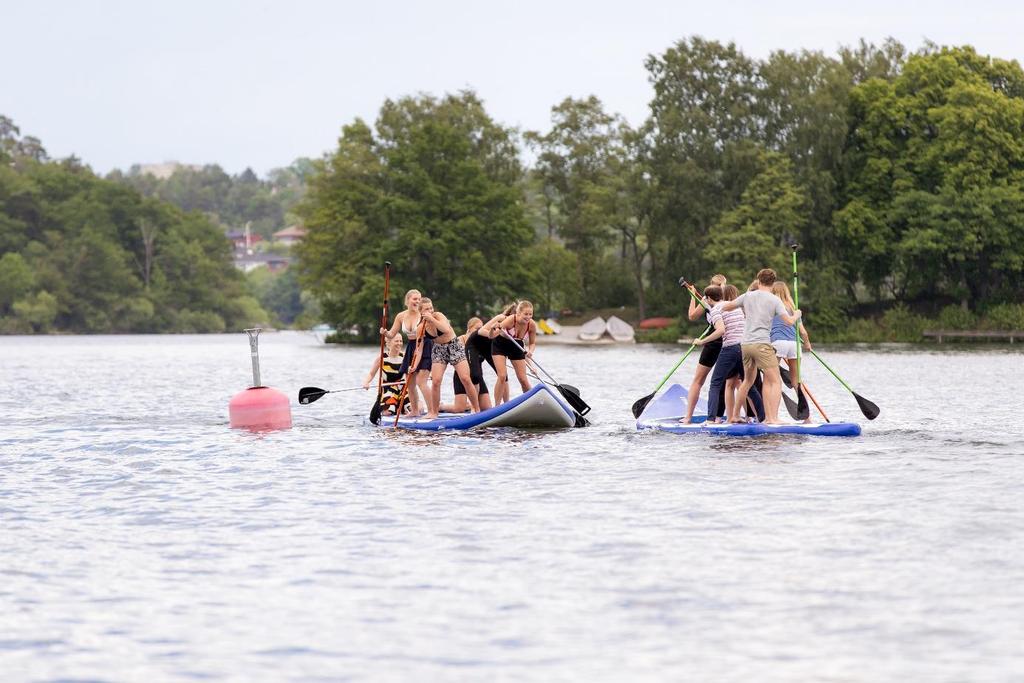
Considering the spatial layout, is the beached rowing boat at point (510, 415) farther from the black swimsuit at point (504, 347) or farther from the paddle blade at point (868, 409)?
the paddle blade at point (868, 409)

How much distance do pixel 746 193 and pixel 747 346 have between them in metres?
57.6

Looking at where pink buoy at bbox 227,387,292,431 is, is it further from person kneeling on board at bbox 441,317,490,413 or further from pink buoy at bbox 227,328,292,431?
person kneeling on board at bbox 441,317,490,413

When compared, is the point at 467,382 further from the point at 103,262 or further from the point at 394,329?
the point at 103,262

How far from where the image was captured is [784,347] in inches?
763

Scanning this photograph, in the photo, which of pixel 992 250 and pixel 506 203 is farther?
pixel 506 203

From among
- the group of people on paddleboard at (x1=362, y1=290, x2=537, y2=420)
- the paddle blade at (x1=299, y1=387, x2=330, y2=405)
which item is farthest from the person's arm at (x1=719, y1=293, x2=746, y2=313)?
the paddle blade at (x1=299, y1=387, x2=330, y2=405)

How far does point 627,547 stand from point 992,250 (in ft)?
226

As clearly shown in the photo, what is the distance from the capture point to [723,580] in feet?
33.2

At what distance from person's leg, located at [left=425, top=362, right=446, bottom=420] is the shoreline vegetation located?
5346cm

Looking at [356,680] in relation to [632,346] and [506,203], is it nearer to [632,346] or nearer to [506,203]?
[632,346]

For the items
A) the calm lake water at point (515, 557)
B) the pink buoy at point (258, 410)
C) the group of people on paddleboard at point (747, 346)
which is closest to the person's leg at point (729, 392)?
the group of people on paddleboard at point (747, 346)

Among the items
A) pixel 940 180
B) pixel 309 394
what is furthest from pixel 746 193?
pixel 309 394

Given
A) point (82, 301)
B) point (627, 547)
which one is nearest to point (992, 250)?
point (627, 547)

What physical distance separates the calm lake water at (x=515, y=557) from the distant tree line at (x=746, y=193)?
55105 mm
